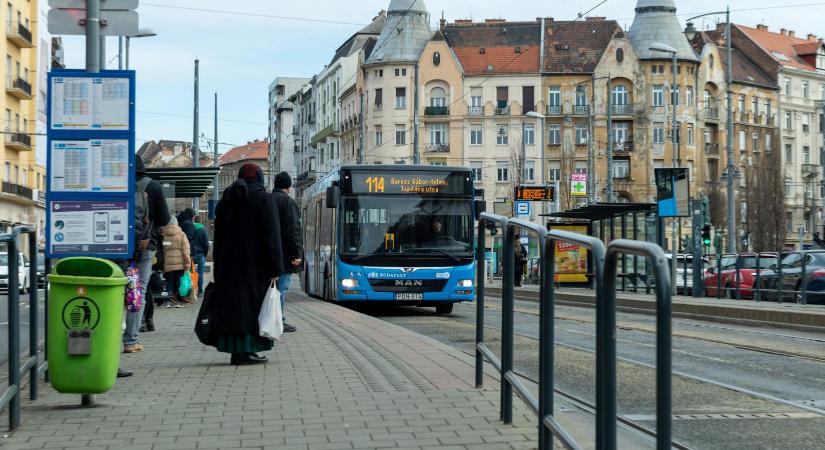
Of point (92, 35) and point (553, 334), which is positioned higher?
point (92, 35)

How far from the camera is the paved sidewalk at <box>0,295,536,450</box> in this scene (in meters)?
6.46

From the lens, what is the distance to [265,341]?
10289 millimetres

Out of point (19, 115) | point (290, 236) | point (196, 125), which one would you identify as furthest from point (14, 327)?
point (19, 115)

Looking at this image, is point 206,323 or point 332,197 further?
point 332,197

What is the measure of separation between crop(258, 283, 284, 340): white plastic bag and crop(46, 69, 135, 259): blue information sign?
1.32 meters

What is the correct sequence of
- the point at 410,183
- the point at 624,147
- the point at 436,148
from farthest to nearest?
the point at 436,148, the point at 624,147, the point at 410,183

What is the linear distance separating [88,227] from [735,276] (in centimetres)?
2228

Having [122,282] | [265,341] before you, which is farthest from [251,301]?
[122,282]

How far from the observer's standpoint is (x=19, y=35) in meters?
64.4

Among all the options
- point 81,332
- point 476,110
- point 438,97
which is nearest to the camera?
point 81,332

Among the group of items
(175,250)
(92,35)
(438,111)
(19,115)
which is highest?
(438,111)

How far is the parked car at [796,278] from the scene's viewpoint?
2444 centimetres

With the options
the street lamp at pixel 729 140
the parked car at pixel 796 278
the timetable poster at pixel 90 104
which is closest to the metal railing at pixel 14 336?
the timetable poster at pixel 90 104

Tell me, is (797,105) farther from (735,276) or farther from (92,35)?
(92,35)
